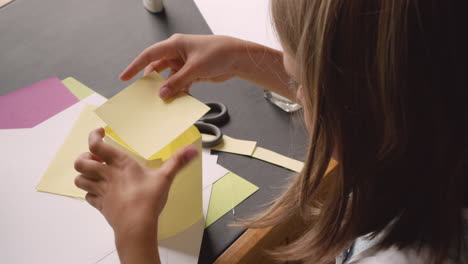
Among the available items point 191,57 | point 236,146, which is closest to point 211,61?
point 191,57

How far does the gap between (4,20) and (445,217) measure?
971 millimetres

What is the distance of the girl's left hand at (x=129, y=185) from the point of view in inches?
18.9

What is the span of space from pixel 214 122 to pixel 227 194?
0.15 meters

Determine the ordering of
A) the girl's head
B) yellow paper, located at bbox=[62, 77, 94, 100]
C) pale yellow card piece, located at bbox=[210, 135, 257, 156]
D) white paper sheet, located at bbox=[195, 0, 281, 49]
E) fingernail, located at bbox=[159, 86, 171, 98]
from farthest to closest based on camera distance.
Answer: white paper sheet, located at bbox=[195, 0, 281, 49]
yellow paper, located at bbox=[62, 77, 94, 100]
pale yellow card piece, located at bbox=[210, 135, 257, 156]
fingernail, located at bbox=[159, 86, 171, 98]
the girl's head

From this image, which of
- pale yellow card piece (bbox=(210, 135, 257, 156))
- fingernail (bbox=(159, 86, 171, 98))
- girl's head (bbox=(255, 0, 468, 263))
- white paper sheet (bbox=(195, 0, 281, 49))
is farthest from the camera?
white paper sheet (bbox=(195, 0, 281, 49))

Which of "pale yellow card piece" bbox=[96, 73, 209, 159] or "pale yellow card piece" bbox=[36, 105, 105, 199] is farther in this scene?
"pale yellow card piece" bbox=[36, 105, 105, 199]

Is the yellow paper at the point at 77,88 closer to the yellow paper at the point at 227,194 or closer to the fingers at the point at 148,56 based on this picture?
the fingers at the point at 148,56

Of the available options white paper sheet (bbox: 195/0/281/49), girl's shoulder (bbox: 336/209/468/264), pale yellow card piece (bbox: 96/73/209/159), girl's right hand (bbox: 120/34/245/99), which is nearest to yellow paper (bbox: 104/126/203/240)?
pale yellow card piece (bbox: 96/73/209/159)

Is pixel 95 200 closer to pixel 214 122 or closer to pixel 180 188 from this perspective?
pixel 180 188

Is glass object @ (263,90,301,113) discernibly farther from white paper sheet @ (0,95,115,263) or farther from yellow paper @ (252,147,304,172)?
white paper sheet @ (0,95,115,263)

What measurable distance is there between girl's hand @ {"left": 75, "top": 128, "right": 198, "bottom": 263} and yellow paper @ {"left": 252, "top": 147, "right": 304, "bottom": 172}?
0.22 m

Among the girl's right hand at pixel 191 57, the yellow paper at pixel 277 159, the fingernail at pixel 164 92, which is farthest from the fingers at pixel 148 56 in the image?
→ the yellow paper at pixel 277 159

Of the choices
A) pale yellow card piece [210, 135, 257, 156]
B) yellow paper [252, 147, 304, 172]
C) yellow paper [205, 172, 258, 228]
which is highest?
pale yellow card piece [210, 135, 257, 156]

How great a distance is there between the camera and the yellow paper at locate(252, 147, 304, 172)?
0.68 m
